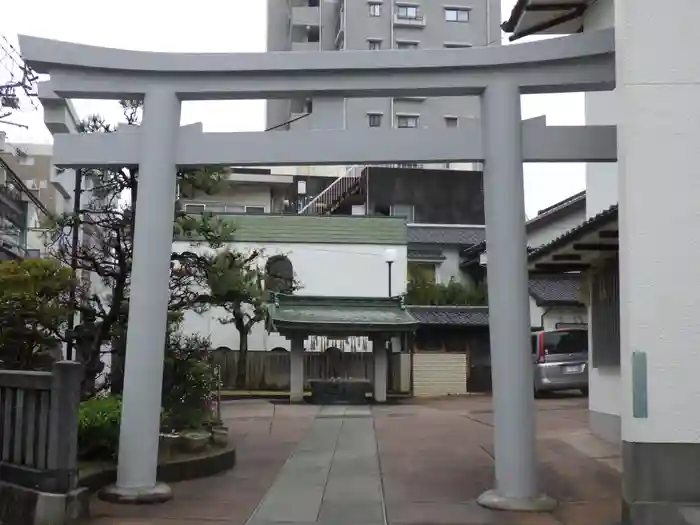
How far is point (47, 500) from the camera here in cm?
722

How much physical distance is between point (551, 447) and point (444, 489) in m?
4.01

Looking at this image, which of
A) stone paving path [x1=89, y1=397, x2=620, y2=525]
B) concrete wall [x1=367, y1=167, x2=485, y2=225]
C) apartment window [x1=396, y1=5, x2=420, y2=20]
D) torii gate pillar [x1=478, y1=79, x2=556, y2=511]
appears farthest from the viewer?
apartment window [x1=396, y1=5, x2=420, y2=20]

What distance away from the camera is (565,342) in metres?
23.9

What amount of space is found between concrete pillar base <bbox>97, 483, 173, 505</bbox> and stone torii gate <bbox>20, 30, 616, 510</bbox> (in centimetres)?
2

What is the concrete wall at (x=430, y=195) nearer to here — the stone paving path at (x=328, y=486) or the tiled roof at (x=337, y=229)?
the tiled roof at (x=337, y=229)

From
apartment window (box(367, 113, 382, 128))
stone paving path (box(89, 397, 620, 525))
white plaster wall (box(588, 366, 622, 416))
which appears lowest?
stone paving path (box(89, 397, 620, 525))

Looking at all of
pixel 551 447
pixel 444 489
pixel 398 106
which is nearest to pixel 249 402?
pixel 551 447

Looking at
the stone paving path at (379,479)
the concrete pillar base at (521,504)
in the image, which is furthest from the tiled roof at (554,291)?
the concrete pillar base at (521,504)

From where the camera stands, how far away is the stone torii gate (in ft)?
27.3

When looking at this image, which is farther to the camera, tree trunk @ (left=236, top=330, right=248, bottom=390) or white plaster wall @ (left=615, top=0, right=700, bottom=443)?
tree trunk @ (left=236, top=330, right=248, bottom=390)

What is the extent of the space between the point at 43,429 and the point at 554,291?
78.9ft

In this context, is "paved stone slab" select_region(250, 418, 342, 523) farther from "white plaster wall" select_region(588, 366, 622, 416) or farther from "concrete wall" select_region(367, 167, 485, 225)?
"concrete wall" select_region(367, 167, 485, 225)

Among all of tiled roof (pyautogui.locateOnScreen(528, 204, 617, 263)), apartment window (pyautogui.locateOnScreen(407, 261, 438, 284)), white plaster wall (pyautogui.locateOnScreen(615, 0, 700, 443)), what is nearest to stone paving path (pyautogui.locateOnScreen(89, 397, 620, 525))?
white plaster wall (pyautogui.locateOnScreen(615, 0, 700, 443))

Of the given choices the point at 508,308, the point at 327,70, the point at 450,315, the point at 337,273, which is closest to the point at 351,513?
the point at 508,308
